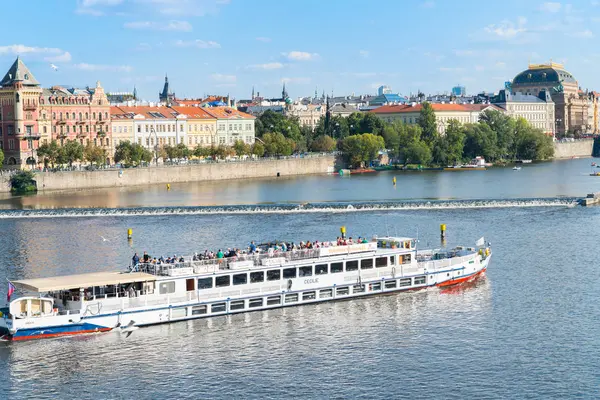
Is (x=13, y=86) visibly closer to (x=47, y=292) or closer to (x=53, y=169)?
(x=53, y=169)

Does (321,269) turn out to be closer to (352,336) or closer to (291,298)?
(291,298)

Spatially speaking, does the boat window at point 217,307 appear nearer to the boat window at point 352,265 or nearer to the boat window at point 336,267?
the boat window at point 336,267

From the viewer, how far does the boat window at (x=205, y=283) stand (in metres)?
33.5

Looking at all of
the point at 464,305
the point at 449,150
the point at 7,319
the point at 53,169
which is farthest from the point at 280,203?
the point at 449,150

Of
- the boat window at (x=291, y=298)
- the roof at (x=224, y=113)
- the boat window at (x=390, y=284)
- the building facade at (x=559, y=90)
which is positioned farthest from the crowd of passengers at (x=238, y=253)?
the building facade at (x=559, y=90)

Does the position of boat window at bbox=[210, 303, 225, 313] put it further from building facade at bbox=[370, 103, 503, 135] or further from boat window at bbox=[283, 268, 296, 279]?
building facade at bbox=[370, 103, 503, 135]

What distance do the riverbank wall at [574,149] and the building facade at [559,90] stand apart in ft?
97.2

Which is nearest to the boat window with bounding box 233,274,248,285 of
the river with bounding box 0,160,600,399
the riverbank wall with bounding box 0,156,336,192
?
the river with bounding box 0,160,600,399

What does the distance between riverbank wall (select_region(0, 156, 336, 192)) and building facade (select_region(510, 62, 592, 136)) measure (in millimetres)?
87343

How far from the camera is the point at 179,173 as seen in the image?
Result: 94.0 meters

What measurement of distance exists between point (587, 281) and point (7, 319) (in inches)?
801

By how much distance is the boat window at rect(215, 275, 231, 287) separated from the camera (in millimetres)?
33812

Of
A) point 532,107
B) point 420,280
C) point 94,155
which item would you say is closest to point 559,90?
point 532,107

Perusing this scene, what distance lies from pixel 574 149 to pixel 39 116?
83.6 meters
